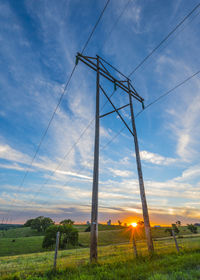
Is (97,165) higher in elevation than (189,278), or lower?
higher

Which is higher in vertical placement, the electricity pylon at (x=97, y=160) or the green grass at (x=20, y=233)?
the electricity pylon at (x=97, y=160)

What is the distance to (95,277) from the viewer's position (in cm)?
481

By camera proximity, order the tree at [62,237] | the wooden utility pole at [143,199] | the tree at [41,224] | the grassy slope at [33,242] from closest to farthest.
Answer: the wooden utility pole at [143,199], the grassy slope at [33,242], the tree at [62,237], the tree at [41,224]

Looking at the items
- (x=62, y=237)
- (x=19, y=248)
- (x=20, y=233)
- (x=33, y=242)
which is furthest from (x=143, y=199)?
(x=20, y=233)

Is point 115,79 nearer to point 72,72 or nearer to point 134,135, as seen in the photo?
point 72,72

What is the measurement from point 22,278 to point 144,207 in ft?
21.3

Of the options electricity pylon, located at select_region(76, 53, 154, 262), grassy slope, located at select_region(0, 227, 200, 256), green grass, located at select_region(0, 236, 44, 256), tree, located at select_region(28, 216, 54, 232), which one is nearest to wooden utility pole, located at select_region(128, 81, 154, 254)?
electricity pylon, located at select_region(76, 53, 154, 262)

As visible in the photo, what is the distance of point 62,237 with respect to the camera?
51.6 meters

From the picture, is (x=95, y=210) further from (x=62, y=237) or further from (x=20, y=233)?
(x=20, y=233)

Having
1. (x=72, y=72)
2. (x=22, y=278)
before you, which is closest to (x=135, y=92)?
(x=72, y=72)

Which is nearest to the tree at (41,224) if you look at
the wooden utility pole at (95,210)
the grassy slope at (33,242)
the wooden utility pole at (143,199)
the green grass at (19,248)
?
the grassy slope at (33,242)

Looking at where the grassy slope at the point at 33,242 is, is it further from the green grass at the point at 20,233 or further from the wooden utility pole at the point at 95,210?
the wooden utility pole at the point at 95,210

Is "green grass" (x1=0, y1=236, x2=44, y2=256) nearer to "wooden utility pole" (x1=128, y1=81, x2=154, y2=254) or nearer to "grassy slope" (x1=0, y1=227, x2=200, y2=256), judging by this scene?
"grassy slope" (x1=0, y1=227, x2=200, y2=256)

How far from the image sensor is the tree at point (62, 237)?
162 ft
